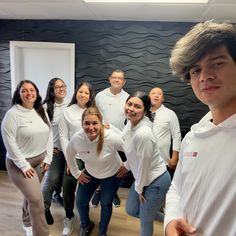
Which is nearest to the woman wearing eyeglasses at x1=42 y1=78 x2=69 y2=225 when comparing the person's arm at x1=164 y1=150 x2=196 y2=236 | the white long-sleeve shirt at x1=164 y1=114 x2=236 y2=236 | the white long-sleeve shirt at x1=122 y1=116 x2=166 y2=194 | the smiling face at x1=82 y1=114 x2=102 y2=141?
the smiling face at x1=82 y1=114 x2=102 y2=141

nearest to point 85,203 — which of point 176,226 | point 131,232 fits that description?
point 131,232

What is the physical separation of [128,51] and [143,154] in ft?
6.55

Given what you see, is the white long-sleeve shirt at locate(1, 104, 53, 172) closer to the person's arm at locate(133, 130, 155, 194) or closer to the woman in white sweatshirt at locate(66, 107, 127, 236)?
the woman in white sweatshirt at locate(66, 107, 127, 236)

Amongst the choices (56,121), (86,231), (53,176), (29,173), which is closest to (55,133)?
(56,121)

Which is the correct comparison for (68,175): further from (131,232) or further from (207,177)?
(207,177)

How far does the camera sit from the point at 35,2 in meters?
2.54

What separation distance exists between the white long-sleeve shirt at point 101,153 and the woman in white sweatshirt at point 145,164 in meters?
0.16

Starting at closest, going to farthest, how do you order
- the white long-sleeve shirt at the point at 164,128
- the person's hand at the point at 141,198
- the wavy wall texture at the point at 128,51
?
the person's hand at the point at 141,198 → the white long-sleeve shirt at the point at 164,128 → the wavy wall texture at the point at 128,51

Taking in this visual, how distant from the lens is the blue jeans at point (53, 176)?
2444mm

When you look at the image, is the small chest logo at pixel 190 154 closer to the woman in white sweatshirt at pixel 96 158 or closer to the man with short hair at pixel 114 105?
the woman in white sweatshirt at pixel 96 158

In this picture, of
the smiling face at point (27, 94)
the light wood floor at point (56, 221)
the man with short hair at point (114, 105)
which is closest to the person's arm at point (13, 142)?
the smiling face at point (27, 94)

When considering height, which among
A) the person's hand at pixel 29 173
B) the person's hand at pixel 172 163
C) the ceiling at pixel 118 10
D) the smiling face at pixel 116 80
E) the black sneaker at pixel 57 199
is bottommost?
the black sneaker at pixel 57 199

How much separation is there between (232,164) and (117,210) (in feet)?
7.87

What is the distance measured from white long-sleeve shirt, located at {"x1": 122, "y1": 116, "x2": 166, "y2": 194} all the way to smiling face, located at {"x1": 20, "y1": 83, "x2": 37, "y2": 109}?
958mm
